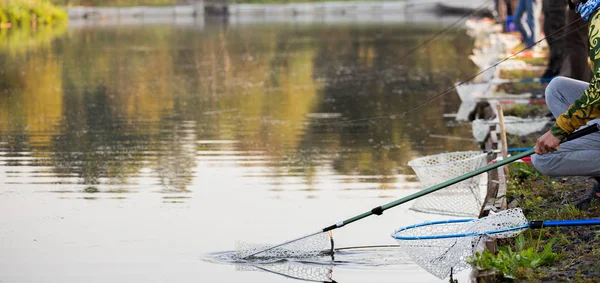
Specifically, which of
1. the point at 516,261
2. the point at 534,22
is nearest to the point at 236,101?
the point at 534,22

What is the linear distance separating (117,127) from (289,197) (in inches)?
194

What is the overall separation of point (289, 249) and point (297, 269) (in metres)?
0.34

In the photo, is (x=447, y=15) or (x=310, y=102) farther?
(x=447, y=15)

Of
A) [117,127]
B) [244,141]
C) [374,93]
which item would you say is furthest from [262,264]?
[374,93]

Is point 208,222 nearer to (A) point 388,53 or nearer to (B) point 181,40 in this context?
(A) point 388,53

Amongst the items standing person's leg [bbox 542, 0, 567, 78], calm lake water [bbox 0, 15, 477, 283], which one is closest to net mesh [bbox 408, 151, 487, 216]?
calm lake water [bbox 0, 15, 477, 283]

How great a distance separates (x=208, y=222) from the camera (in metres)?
8.91

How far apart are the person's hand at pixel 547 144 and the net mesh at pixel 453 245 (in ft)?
1.18

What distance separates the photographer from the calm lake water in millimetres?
7883

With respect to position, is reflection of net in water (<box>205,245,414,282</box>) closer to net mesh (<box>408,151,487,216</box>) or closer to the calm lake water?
the calm lake water

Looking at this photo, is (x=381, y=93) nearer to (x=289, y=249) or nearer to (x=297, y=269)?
(x=289, y=249)

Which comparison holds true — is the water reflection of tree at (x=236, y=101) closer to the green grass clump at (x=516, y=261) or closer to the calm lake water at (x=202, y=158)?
the calm lake water at (x=202, y=158)

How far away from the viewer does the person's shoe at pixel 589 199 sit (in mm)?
7484

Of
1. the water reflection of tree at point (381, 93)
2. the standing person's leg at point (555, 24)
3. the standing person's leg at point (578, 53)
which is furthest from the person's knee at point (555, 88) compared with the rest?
the standing person's leg at point (555, 24)
